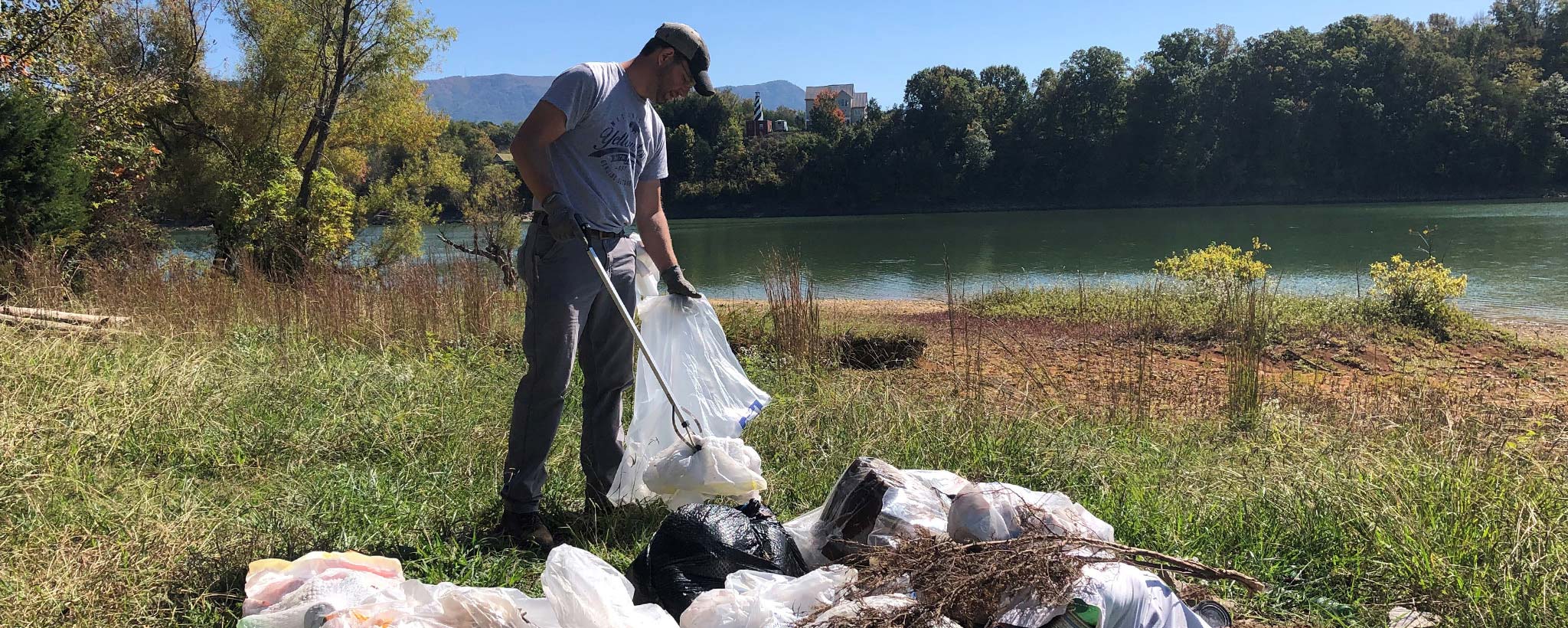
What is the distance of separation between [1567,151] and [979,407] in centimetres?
6710

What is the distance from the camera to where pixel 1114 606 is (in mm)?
1851

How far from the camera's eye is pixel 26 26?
28.7 feet

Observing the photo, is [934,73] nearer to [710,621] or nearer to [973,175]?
[973,175]

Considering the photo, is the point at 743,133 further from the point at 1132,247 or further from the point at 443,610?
the point at 443,610

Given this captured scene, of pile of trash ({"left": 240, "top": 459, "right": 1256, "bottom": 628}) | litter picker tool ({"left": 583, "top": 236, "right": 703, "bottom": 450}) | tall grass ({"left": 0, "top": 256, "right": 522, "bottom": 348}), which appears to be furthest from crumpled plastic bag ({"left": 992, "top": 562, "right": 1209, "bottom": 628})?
tall grass ({"left": 0, "top": 256, "right": 522, "bottom": 348})

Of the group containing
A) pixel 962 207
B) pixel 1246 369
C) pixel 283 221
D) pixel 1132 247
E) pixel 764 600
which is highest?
pixel 283 221

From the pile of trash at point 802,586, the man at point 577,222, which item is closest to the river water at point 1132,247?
the man at point 577,222

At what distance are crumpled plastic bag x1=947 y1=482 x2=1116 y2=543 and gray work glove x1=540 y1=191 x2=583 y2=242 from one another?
1.26m

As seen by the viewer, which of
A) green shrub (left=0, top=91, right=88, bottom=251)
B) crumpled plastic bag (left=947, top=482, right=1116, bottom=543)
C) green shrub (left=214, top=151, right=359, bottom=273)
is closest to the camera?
crumpled plastic bag (left=947, top=482, right=1116, bottom=543)

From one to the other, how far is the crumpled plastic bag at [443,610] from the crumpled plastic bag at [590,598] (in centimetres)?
6

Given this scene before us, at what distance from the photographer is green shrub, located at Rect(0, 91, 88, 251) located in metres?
8.01

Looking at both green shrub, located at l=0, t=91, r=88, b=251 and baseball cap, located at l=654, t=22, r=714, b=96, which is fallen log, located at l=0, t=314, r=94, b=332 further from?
baseball cap, located at l=654, t=22, r=714, b=96

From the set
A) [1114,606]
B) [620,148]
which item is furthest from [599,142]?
[1114,606]

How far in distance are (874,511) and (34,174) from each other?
925cm
